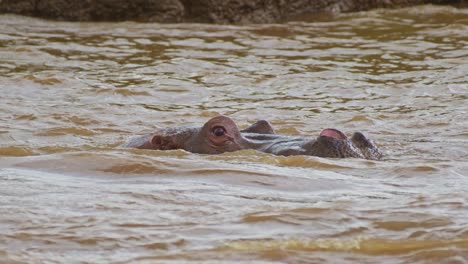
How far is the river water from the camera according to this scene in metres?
3.27

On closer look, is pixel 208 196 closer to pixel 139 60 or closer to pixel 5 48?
pixel 139 60

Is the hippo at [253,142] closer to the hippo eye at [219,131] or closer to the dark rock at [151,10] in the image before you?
the hippo eye at [219,131]

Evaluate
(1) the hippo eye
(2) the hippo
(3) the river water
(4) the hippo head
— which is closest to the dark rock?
(3) the river water

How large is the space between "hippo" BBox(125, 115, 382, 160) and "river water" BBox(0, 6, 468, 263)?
0.14 m

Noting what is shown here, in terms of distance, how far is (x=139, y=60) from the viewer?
1059cm

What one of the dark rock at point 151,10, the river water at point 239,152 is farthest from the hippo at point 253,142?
the dark rock at point 151,10

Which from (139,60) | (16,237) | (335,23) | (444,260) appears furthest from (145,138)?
(335,23)

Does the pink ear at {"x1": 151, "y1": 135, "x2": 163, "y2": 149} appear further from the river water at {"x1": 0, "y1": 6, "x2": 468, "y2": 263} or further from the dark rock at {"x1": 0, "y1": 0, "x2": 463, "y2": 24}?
the dark rock at {"x1": 0, "y1": 0, "x2": 463, "y2": 24}

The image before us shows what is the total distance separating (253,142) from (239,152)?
0.17m

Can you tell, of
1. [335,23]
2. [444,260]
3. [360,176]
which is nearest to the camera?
[444,260]

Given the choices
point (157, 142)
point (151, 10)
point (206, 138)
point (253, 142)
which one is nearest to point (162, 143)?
point (157, 142)

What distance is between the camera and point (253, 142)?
5.61m

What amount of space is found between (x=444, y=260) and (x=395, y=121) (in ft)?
15.1

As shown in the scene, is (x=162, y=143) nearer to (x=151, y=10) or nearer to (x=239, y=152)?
(x=239, y=152)
